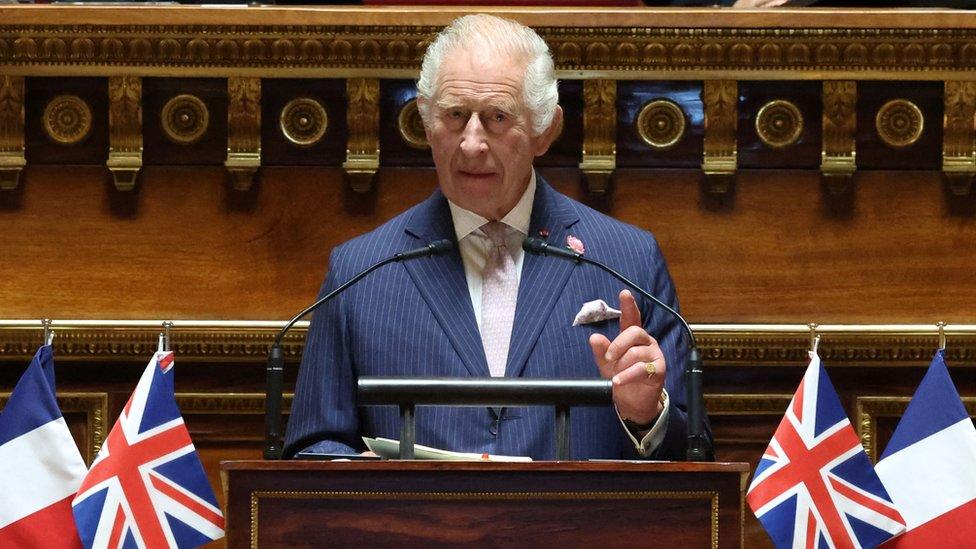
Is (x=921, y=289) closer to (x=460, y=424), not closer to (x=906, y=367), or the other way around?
(x=906, y=367)

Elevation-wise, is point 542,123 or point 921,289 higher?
point 542,123

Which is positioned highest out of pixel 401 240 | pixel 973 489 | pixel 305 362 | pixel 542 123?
pixel 542 123

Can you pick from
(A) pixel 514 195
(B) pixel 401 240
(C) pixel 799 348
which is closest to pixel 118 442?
(B) pixel 401 240

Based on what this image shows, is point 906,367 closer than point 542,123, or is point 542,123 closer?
point 542,123

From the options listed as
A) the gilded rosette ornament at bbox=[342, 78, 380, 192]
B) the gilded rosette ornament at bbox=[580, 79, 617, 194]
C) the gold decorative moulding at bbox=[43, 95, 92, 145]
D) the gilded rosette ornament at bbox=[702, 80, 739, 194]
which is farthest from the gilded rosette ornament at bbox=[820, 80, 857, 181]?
the gold decorative moulding at bbox=[43, 95, 92, 145]

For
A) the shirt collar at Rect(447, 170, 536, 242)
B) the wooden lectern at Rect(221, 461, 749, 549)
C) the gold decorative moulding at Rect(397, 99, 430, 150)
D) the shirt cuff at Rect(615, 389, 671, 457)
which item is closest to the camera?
the wooden lectern at Rect(221, 461, 749, 549)

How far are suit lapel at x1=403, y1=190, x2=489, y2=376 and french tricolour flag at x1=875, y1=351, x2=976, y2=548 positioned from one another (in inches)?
40.1

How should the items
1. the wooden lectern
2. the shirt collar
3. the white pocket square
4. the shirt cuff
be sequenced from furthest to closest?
the shirt collar < the white pocket square < the shirt cuff < the wooden lectern

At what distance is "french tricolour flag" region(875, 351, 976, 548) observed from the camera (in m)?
3.63

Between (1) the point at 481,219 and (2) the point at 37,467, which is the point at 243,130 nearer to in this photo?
(1) the point at 481,219

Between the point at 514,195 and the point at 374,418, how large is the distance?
2.00 feet

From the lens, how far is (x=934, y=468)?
3713mm

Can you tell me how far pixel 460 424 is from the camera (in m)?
3.45

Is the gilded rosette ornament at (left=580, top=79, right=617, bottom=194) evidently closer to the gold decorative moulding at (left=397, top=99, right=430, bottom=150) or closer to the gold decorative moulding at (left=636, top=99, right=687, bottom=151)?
the gold decorative moulding at (left=636, top=99, right=687, bottom=151)
